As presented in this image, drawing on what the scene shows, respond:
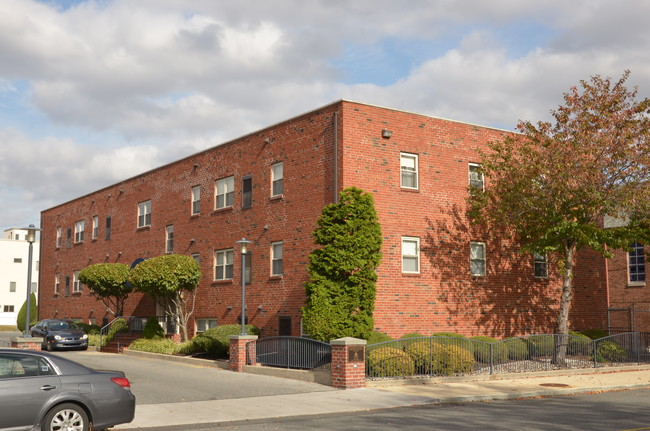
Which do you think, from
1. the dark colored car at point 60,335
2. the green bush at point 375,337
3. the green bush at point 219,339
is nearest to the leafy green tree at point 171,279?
the green bush at point 219,339

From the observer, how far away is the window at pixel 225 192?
30.3 m

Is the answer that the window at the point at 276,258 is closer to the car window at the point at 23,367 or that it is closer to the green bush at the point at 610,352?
the green bush at the point at 610,352

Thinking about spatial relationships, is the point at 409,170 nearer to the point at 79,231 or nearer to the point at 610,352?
the point at 610,352

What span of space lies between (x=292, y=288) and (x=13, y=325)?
65.1 meters

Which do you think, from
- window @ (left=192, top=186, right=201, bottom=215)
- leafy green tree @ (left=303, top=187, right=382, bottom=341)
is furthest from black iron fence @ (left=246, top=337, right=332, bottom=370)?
window @ (left=192, top=186, right=201, bottom=215)

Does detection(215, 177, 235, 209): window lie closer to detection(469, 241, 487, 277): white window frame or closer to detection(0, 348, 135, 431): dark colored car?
detection(469, 241, 487, 277): white window frame

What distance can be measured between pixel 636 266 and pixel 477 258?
11.3 metres

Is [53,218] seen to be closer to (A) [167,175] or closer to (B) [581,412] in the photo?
(A) [167,175]

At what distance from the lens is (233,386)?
19.1 metres

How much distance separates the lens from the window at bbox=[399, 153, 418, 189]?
25.5m

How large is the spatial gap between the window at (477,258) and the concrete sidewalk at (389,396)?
5750 mm

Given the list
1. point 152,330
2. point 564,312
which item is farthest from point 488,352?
point 152,330

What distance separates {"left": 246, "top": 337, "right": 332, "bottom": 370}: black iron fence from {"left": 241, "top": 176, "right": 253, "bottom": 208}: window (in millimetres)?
7767

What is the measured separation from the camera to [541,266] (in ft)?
94.2
